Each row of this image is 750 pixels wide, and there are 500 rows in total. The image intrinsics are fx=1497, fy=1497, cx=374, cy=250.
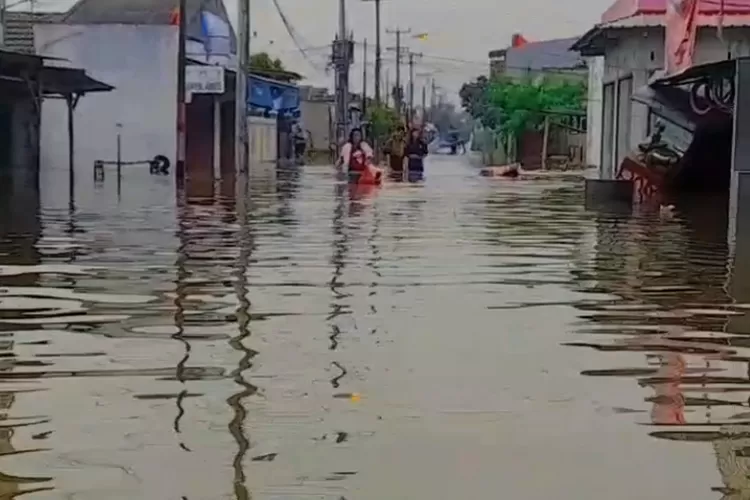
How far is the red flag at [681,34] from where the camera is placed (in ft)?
89.6

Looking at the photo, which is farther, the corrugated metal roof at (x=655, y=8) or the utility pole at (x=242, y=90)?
the utility pole at (x=242, y=90)

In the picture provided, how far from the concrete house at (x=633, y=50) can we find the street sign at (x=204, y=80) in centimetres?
1009

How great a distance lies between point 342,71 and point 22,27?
2044 centimetres

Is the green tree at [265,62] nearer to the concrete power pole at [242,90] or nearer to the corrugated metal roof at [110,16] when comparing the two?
the corrugated metal roof at [110,16]

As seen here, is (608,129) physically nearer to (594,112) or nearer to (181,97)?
(594,112)

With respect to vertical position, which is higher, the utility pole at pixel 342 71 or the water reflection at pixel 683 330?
the utility pole at pixel 342 71

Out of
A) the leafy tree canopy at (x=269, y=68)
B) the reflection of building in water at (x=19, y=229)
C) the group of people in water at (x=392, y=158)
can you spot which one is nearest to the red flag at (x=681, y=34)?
the group of people in water at (x=392, y=158)

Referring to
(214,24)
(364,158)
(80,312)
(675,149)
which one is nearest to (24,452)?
(80,312)

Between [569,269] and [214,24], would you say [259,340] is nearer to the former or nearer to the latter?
[569,269]

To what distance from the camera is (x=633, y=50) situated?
38.1 metres

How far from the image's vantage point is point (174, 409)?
6613 mm

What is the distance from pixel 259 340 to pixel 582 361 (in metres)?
1.88

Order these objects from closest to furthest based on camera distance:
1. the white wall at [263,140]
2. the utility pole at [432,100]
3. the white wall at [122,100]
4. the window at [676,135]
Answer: the window at [676,135]
the white wall at [122,100]
the white wall at [263,140]
the utility pole at [432,100]

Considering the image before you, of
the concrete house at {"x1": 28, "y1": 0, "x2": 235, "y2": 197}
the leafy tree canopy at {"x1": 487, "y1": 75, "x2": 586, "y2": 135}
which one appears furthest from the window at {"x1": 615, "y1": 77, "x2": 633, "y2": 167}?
the leafy tree canopy at {"x1": 487, "y1": 75, "x2": 586, "y2": 135}
